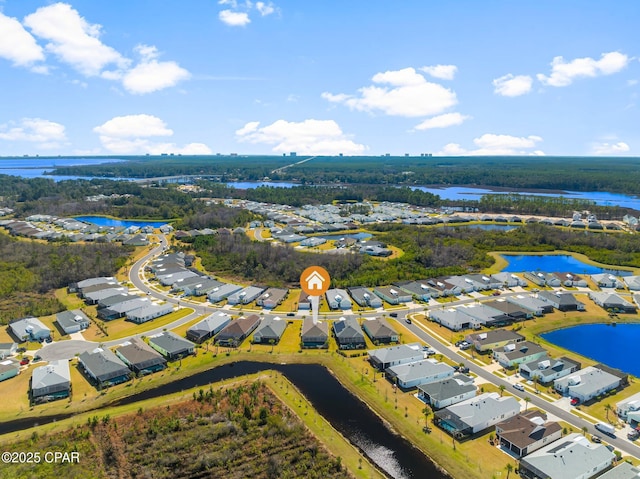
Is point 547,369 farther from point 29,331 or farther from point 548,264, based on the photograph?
point 29,331

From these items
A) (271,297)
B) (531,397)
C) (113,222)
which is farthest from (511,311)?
(113,222)

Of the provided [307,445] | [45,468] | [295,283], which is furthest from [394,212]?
[45,468]

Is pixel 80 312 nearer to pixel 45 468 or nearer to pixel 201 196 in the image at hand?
pixel 45 468

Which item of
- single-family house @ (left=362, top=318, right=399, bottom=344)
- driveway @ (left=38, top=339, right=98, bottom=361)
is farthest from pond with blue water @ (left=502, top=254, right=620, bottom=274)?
driveway @ (left=38, top=339, right=98, bottom=361)

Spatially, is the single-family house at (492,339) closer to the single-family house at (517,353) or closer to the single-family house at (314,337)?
the single-family house at (517,353)

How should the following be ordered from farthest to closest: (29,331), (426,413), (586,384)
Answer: (29,331) → (586,384) → (426,413)

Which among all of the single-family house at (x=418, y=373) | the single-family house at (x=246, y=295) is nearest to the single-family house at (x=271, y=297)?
the single-family house at (x=246, y=295)

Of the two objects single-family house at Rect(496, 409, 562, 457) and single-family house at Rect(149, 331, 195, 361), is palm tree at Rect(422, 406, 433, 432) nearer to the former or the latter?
single-family house at Rect(496, 409, 562, 457)
